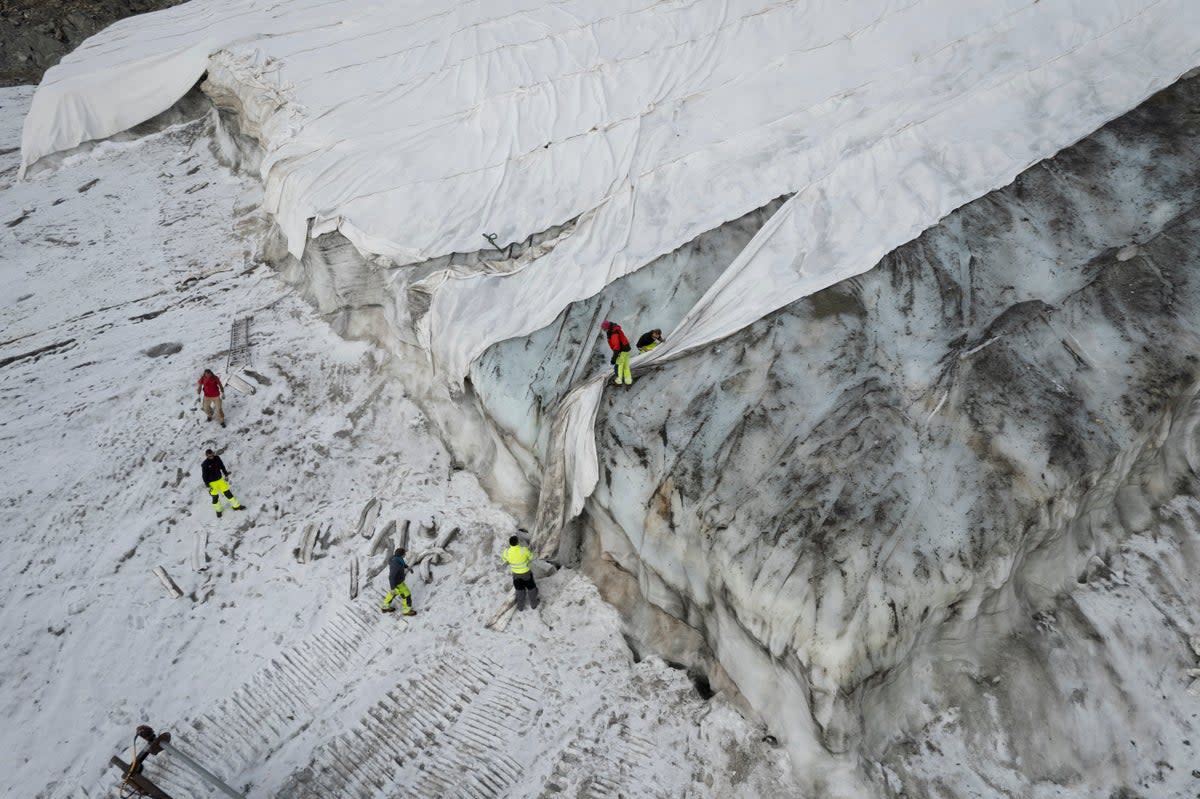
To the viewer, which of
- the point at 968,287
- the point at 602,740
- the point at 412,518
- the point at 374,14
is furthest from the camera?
the point at 374,14

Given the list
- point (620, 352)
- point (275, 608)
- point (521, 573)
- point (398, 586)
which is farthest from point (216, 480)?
point (620, 352)

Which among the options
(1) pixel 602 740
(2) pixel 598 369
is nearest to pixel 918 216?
(2) pixel 598 369

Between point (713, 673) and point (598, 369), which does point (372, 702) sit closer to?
point (713, 673)

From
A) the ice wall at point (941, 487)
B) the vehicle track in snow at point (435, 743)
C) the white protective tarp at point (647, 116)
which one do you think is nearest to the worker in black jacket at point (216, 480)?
the white protective tarp at point (647, 116)

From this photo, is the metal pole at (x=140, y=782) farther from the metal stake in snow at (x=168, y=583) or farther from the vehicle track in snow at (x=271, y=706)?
the metal stake in snow at (x=168, y=583)

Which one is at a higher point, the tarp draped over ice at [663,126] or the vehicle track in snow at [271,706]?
the tarp draped over ice at [663,126]

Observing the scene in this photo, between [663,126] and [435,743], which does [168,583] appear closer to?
[435,743]
